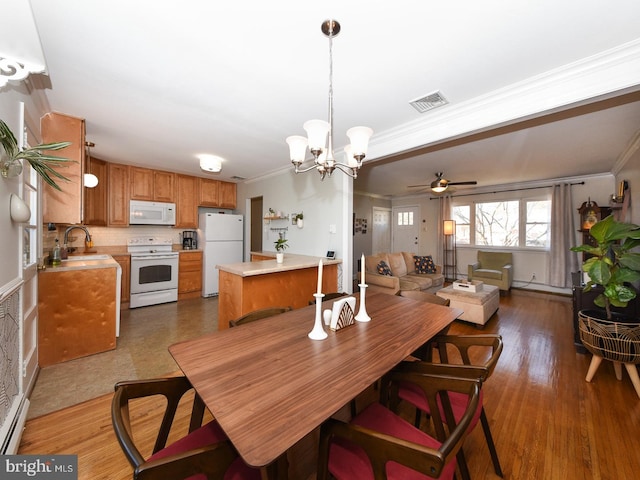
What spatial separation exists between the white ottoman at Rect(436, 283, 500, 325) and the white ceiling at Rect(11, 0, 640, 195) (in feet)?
6.84

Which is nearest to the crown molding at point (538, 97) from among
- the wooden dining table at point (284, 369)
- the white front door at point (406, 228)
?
the wooden dining table at point (284, 369)

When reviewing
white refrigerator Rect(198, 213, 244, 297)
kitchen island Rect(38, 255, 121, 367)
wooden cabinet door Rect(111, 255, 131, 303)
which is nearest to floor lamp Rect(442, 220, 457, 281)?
white refrigerator Rect(198, 213, 244, 297)

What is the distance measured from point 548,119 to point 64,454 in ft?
15.0

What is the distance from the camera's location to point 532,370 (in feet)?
7.85

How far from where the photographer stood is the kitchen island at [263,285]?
273cm

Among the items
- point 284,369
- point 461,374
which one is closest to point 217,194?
point 284,369

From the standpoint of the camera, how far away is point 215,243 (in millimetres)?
4934

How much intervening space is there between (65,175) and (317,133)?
257 centimetres

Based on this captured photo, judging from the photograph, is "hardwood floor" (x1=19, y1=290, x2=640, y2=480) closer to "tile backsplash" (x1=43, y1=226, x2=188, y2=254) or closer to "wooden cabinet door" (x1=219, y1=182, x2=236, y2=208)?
"tile backsplash" (x1=43, y1=226, x2=188, y2=254)

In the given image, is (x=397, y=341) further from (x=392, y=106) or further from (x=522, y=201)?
(x=522, y=201)

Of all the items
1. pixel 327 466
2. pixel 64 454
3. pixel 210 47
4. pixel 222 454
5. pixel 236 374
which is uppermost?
pixel 210 47

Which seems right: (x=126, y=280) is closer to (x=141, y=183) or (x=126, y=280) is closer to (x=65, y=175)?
(x=141, y=183)

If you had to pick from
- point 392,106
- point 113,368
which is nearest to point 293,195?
point 392,106

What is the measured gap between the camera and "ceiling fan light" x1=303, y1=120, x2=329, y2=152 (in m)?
1.52
